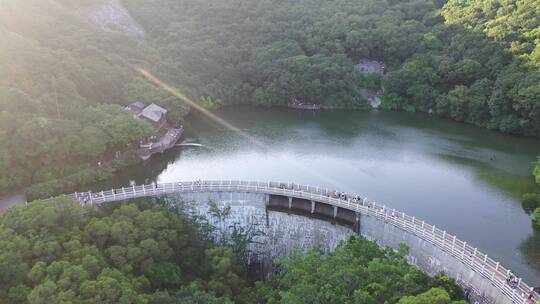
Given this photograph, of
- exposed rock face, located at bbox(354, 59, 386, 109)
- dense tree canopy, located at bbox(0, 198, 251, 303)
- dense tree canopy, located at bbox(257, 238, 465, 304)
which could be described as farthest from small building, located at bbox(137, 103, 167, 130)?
exposed rock face, located at bbox(354, 59, 386, 109)

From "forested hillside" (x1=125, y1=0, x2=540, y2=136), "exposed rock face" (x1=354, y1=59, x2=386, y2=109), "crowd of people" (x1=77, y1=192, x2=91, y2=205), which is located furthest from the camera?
"exposed rock face" (x1=354, y1=59, x2=386, y2=109)

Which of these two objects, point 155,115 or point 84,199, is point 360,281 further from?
point 155,115

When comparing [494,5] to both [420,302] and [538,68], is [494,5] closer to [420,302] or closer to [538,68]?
[538,68]

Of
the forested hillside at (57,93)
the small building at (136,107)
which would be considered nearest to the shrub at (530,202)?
the forested hillside at (57,93)

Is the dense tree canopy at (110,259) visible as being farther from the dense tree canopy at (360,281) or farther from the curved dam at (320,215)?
the dense tree canopy at (360,281)

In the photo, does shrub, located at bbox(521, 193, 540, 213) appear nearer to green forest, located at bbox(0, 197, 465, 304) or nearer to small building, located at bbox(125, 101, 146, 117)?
green forest, located at bbox(0, 197, 465, 304)

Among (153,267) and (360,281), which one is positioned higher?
(360,281)

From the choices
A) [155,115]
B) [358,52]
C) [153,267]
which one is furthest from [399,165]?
[358,52]
